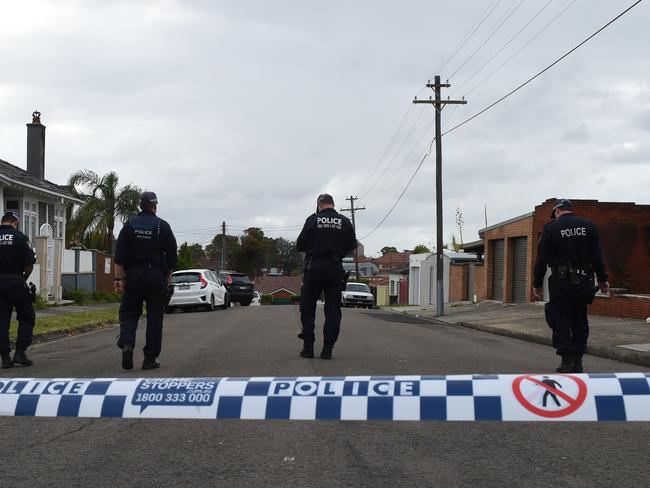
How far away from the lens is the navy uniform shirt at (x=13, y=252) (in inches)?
305

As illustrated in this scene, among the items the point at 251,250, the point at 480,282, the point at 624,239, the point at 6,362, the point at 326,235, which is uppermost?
the point at 251,250

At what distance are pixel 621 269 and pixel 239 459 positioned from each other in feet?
63.3

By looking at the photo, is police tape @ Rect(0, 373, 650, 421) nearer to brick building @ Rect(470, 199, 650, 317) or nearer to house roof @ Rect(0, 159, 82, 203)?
brick building @ Rect(470, 199, 650, 317)

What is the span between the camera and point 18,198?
25.6 meters

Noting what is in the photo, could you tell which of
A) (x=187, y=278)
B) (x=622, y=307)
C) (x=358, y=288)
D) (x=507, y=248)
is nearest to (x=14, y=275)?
(x=622, y=307)

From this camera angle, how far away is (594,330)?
539 inches

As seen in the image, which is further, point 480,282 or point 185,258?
point 185,258

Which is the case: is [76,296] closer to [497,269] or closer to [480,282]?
[497,269]

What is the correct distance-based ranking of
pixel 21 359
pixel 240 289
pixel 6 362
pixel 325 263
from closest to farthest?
pixel 6 362, pixel 21 359, pixel 325 263, pixel 240 289

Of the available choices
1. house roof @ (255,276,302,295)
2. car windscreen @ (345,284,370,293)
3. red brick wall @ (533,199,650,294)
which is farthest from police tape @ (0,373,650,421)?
house roof @ (255,276,302,295)

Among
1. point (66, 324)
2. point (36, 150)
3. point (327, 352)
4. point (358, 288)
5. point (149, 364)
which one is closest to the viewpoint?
point (149, 364)

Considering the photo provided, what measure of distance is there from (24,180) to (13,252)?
18906 mm

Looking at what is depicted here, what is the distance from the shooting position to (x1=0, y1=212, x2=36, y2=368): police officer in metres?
7.76

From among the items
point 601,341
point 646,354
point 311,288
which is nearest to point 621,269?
point 601,341
